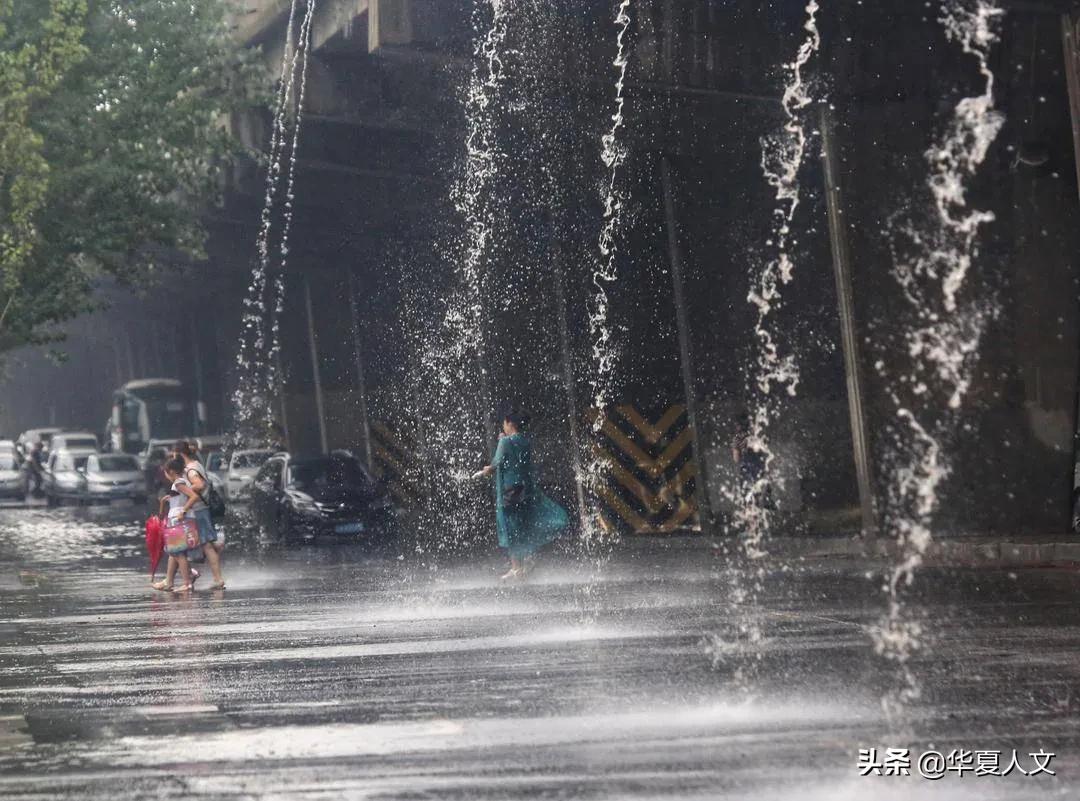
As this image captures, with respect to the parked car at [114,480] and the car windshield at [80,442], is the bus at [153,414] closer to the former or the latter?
the car windshield at [80,442]

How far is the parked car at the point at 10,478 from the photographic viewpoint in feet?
201

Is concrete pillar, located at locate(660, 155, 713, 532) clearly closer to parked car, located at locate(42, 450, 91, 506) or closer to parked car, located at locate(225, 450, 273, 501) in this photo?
parked car, located at locate(225, 450, 273, 501)

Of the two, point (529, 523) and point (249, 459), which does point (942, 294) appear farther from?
point (249, 459)

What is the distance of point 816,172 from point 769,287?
1948 millimetres

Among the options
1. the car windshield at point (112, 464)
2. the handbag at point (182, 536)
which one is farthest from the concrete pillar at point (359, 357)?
the handbag at point (182, 536)

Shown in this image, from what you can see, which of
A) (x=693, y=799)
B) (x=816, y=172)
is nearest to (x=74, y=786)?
(x=693, y=799)

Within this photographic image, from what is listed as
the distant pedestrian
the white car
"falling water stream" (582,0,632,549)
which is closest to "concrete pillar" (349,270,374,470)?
"falling water stream" (582,0,632,549)

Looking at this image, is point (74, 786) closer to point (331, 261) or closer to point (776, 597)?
point (776, 597)

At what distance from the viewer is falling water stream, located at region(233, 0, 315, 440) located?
33812 mm

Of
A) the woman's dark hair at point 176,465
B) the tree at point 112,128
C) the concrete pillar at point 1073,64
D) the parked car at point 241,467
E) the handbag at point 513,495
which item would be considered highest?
the tree at point 112,128

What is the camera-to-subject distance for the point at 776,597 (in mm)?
17234

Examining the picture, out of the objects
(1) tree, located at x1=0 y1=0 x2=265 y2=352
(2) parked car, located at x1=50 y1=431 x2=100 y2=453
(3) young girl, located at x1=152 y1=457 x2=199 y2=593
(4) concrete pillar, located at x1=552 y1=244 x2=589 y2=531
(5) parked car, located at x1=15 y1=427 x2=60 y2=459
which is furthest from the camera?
(5) parked car, located at x1=15 y1=427 x2=60 y2=459

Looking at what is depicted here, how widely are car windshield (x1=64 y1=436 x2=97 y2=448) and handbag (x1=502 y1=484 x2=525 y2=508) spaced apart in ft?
165

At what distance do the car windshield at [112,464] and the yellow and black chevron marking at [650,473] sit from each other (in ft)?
98.2
